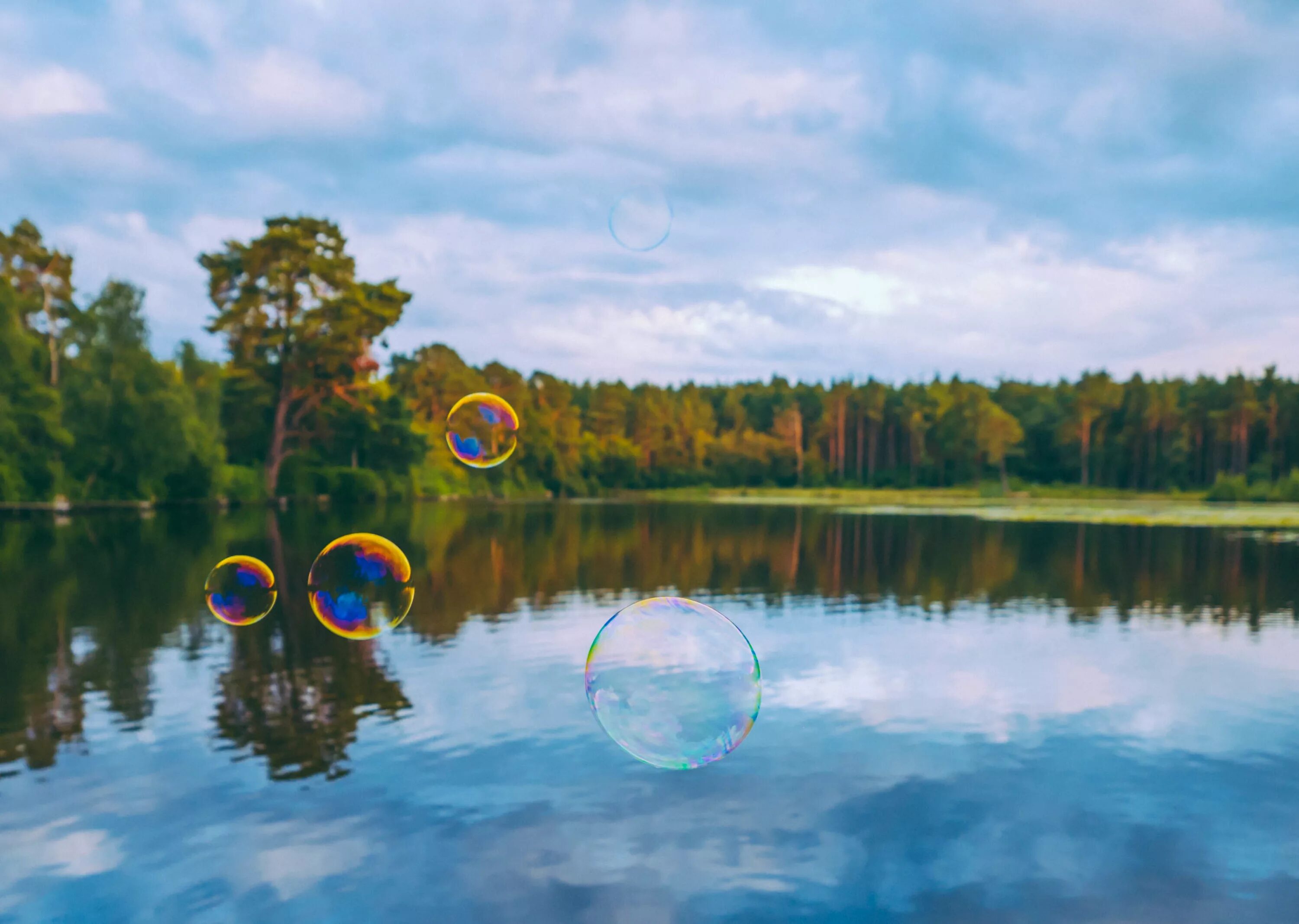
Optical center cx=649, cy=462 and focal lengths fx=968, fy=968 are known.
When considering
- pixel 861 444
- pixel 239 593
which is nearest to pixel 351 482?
pixel 239 593

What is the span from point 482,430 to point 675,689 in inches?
242

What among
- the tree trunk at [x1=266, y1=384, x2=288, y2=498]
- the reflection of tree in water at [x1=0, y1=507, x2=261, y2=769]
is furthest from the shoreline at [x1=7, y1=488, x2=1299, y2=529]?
the reflection of tree in water at [x1=0, y1=507, x2=261, y2=769]

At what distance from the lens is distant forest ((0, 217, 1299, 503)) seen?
5991cm

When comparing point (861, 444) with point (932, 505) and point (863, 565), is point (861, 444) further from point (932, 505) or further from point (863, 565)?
point (863, 565)

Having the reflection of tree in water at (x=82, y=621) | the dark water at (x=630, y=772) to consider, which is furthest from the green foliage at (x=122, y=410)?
the dark water at (x=630, y=772)

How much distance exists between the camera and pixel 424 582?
27.7 metres

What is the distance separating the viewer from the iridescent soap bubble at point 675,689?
827 centimetres

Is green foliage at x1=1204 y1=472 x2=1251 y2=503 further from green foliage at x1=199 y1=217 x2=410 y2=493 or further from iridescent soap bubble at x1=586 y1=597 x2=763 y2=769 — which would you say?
iridescent soap bubble at x1=586 y1=597 x2=763 y2=769

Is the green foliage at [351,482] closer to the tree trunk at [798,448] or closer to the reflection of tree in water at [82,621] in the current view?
the reflection of tree in water at [82,621]

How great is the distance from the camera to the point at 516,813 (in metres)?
9.95

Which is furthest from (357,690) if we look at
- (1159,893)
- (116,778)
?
(1159,893)

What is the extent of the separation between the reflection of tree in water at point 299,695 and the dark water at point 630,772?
8 cm

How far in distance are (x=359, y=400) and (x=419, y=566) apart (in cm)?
4578

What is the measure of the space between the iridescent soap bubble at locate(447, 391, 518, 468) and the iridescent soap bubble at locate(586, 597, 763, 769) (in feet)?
17.4
